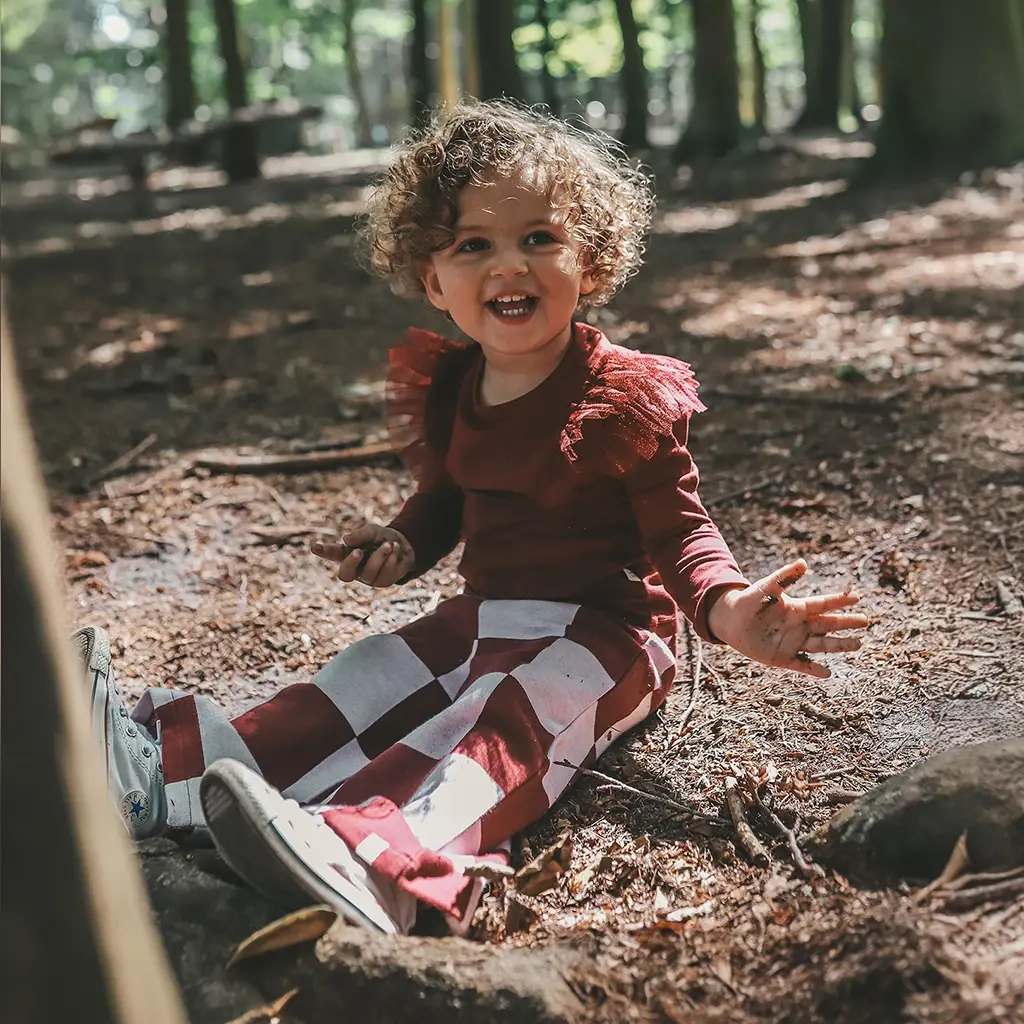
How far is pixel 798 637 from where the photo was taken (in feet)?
6.64

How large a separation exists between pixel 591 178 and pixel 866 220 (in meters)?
7.43

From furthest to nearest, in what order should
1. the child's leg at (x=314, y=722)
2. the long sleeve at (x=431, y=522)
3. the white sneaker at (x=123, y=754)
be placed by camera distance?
1. the long sleeve at (x=431, y=522)
2. the child's leg at (x=314, y=722)
3. the white sneaker at (x=123, y=754)

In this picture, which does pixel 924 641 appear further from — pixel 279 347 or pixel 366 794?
pixel 279 347

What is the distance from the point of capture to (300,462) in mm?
4590

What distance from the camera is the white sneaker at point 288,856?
1881 mm

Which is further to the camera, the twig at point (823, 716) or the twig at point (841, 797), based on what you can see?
the twig at point (823, 716)

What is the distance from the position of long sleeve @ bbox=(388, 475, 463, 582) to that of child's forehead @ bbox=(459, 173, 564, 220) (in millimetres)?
704

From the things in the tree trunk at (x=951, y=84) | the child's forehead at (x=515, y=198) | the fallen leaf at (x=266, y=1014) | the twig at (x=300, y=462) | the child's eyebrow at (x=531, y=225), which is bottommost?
the fallen leaf at (x=266, y=1014)

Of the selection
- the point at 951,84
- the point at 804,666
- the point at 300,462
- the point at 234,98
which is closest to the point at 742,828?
the point at 804,666

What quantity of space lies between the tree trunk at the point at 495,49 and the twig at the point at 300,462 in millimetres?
10301

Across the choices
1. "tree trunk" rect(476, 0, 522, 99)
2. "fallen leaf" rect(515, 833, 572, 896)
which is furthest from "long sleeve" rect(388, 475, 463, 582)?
"tree trunk" rect(476, 0, 522, 99)

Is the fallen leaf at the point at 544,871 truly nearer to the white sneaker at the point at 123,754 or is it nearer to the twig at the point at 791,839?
the twig at the point at 791,839

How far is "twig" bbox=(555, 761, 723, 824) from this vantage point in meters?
2.29

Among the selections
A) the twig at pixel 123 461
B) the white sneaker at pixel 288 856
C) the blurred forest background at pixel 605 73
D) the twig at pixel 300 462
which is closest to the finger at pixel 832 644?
the white sneaker at pixel 288 856
